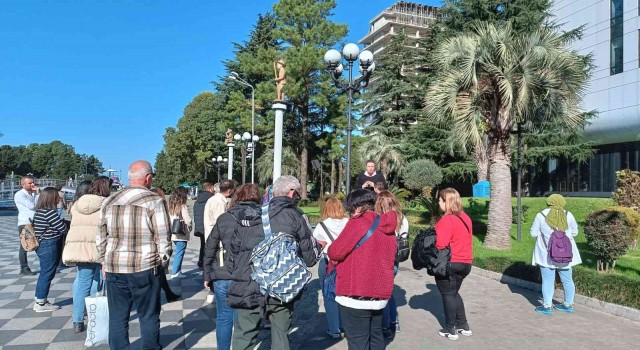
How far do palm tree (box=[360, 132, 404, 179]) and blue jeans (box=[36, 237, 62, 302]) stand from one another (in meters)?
24.4

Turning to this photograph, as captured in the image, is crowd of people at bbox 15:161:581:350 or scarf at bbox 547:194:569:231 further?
scarf at bbox 547:194:569:231

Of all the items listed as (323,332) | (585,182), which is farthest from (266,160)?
(323,332)

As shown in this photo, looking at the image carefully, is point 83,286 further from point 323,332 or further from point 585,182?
point 585,182

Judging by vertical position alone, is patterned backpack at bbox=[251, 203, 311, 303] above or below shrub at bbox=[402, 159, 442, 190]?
below

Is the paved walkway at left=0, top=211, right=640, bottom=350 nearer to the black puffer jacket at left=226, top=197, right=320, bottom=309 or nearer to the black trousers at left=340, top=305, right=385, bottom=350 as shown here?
the black trousers at left=340, top=305, right=385, bottom=350

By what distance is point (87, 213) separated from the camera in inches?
193

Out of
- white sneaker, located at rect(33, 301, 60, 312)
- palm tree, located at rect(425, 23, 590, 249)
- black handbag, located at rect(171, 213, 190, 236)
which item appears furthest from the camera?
palm tree, located at rect(425, 23, 590, 249)

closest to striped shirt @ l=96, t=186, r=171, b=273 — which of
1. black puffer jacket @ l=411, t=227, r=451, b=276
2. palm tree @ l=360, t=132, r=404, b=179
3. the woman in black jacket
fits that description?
the woman in black jacket

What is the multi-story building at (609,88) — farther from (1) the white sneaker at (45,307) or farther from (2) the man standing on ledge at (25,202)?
(1) the white sneaker at (45,307)

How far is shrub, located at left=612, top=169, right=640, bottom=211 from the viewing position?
38.2 feet

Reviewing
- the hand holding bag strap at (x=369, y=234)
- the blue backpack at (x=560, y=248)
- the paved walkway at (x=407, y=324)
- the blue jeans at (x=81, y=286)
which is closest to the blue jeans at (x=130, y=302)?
the paved walkway at (x=407, y=324)

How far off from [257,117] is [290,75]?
5.73m

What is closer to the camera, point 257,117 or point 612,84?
point 612,84

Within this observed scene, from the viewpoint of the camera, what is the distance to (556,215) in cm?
617
